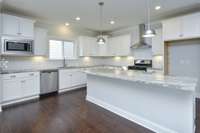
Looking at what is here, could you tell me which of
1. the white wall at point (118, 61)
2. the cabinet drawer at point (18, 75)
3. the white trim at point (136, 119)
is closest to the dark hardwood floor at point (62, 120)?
the white trim at point (136, 119)

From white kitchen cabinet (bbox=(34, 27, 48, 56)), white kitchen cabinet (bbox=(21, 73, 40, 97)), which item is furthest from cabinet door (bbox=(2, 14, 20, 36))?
white kitchen cabinet (bbox=(21, 73, 40, 97))

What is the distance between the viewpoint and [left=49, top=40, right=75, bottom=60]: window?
5604mm

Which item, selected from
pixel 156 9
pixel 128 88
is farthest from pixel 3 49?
pixel 156 9

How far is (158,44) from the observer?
472 centimetres

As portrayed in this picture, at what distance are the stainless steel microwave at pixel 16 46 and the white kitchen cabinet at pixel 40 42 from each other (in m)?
0.31

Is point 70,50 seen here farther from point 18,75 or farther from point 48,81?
point 18,75

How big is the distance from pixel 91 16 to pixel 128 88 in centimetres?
281

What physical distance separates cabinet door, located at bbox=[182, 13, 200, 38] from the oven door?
4758 mm

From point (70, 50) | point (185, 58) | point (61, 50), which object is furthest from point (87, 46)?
point (185, 58)

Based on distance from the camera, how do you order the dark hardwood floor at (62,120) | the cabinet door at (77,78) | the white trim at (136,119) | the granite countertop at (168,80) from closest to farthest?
the granite countertop at (168,80) → the white trim at (136,119) → the dark hardwood floor at (62,120) → the cabinet door at (77,78)

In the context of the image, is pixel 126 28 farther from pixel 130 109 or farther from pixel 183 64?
pixel 130 109

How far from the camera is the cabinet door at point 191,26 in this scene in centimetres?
363

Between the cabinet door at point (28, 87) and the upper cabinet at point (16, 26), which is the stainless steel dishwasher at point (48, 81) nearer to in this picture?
the cabinet door at point (28, 87)

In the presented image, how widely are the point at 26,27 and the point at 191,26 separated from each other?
4.94m
